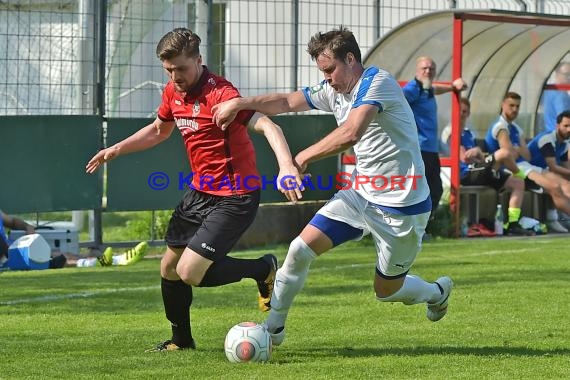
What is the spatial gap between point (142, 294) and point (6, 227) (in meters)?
3.74

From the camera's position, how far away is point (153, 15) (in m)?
15.1

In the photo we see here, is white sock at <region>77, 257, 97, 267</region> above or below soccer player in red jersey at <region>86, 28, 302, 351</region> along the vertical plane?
below

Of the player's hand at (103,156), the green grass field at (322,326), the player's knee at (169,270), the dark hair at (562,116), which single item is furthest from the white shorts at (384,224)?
the dark hair at (562,116)

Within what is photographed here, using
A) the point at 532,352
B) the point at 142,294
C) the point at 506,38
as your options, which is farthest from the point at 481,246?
the point at 532,352

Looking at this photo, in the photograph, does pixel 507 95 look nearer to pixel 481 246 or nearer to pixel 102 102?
pixel 481 246

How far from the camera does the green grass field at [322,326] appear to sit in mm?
7066

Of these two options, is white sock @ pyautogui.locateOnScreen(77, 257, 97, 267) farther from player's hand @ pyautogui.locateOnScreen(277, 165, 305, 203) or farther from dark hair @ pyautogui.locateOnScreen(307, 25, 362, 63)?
player's hand @ pyautogui.locateOnScreen(277, 165, 305, 203)

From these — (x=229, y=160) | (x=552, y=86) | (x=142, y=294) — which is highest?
(x=552, y=86)

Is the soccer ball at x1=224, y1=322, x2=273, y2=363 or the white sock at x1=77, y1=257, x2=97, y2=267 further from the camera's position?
the white sock at x1=77, y1=257, x2=97, y2=267

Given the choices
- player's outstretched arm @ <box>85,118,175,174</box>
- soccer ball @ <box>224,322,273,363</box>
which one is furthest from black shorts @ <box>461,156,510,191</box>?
soccer ball @ <box>224,322,273,363</box>

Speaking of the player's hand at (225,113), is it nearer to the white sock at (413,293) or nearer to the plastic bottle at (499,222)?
the white sock at (413,293)

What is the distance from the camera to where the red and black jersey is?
302 inches

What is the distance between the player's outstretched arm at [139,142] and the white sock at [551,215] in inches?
403

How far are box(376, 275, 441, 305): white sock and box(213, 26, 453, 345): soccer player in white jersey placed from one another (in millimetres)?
146
